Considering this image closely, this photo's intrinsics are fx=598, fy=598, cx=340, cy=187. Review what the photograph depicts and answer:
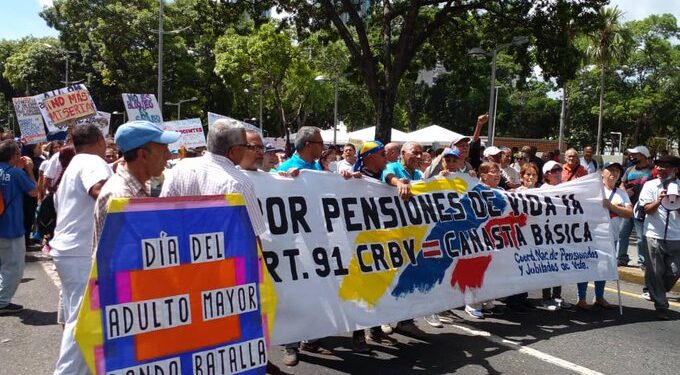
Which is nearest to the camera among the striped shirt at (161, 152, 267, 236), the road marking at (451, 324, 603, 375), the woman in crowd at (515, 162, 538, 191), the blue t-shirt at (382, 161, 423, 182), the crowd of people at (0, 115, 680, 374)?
the crowd of people at (0, 115, 680, 374)

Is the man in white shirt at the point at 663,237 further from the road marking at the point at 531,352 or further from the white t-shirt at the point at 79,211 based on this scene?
the white t-shirt at the point at 79,211

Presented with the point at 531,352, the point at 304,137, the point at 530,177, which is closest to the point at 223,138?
the point at 304,137

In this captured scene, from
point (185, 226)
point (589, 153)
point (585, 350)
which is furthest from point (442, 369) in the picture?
point (589, 153)

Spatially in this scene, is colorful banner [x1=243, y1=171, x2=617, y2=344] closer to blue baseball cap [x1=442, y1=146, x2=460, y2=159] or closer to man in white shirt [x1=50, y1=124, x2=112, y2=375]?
blue baseball cap [x1=442, y1=146, x2=460, y2=159]

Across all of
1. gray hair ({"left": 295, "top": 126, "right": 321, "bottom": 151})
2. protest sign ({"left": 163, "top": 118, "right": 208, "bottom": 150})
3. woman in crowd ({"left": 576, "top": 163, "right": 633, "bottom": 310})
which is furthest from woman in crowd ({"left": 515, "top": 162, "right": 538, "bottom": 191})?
protest sign ({"left": 163, "top": 118, "right": 208, "bottom": 150})

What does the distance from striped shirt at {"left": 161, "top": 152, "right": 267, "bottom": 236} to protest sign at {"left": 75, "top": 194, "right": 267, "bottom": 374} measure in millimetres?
274

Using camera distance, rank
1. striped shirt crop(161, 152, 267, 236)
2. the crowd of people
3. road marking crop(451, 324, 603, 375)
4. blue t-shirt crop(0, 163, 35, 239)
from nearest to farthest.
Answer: the crowd of people < striped shirt crop(161, 152, 267, 236) < road marking crop(451, 324, 603, 375) < blue t-shirt crop(0, 163, 35, 239)

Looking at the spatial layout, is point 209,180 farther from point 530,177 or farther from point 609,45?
point 609,45

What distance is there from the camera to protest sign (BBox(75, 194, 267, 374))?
2.64 meters

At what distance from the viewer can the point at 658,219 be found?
6.79 m

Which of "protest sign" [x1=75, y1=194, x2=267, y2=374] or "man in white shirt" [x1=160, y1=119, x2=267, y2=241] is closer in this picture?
"protest sign" [x1=75, y1=194, x2=267, y2=374]

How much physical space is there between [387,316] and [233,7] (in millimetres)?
16268

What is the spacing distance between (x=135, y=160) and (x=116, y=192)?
0.71 ft

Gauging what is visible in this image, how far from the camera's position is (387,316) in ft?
16.1
